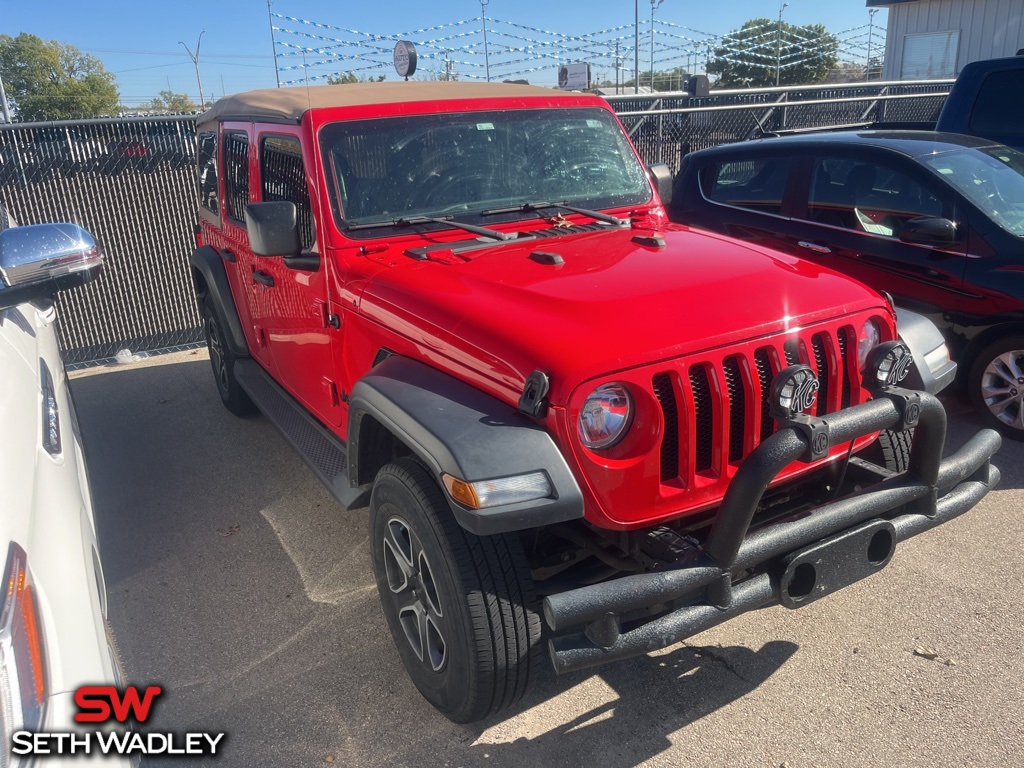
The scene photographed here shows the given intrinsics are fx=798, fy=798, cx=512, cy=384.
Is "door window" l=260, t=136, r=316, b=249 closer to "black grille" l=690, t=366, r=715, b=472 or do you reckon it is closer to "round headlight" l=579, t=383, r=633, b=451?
"round headlight" l=579, t=383, r=633, b=451

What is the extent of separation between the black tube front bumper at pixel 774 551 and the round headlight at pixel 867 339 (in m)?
0.35

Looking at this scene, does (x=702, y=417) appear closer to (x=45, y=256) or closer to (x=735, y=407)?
(x=735, y=407)

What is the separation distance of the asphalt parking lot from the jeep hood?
4.09ft

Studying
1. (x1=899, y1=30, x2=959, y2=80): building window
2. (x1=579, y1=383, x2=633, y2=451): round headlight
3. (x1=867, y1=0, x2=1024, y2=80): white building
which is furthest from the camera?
(x1=899, y1=30, x2=959, y2=80): building window

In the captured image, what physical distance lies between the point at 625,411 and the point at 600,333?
0.80 feet

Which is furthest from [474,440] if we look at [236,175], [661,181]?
[236,175]

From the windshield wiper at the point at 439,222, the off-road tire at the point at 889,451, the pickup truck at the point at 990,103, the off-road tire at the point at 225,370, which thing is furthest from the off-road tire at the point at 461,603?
the pickup truck at the point at 990,103

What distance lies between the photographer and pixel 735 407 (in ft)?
8.16

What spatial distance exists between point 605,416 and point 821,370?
2.71 ft

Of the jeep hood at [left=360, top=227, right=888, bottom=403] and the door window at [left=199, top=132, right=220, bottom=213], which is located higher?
the door window at [left=199, top=132, right=220, bottom=213]

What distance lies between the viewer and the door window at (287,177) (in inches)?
135

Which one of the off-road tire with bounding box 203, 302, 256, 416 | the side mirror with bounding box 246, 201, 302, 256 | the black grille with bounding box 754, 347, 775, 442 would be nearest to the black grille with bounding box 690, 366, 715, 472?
the black grille with bounding box 754, 347, 775, 442

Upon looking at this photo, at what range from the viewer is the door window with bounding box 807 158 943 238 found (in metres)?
5.00

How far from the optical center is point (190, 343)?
771cm
